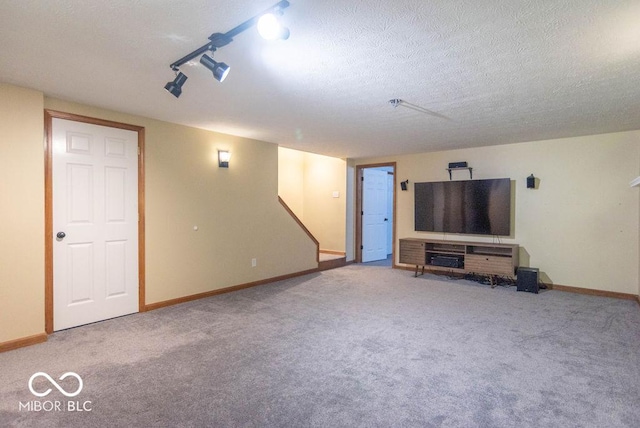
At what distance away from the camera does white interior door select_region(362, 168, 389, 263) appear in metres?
7.38

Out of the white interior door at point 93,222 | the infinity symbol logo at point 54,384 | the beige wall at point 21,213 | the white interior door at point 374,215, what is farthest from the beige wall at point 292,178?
the infinity symbol logo at point 54,384

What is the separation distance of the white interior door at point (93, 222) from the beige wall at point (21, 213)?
0.20 meters

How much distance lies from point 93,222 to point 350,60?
10.1 feet

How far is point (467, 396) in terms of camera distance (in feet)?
7.18

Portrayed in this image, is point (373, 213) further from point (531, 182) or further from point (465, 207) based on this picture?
point (531, 182)

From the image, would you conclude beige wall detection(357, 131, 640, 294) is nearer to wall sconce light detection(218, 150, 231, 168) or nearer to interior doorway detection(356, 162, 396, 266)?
interior doorway detection(356, 162, 396, 266)

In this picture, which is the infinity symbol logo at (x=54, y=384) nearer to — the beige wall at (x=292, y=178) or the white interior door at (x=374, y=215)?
the beige wall at (x=292, y=178)

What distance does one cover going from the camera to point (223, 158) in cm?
467

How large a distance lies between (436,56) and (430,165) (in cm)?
409

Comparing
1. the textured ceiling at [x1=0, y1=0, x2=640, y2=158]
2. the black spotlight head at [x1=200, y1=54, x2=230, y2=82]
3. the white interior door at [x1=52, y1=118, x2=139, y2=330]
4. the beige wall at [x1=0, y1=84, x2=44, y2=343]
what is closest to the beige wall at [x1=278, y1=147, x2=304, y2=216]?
the textured ceiling at [x1=0, y1=0, x2=640, y2=158]

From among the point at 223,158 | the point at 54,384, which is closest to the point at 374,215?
the point at 223,158

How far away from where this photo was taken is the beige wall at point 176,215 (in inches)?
116

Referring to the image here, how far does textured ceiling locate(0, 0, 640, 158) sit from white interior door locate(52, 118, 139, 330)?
0.44 metres

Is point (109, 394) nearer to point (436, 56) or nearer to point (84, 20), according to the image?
point (84, 20)
